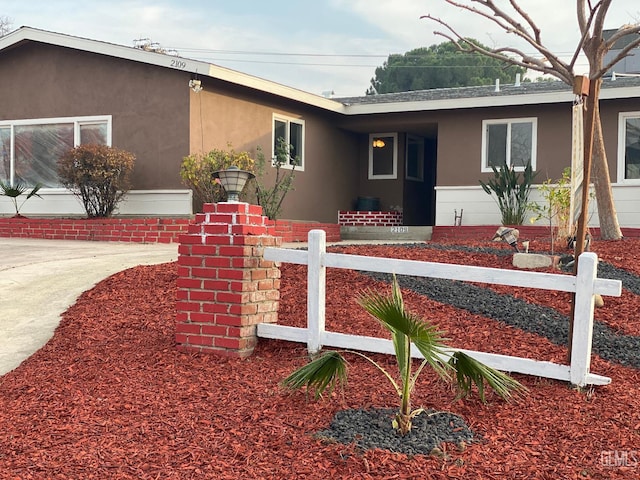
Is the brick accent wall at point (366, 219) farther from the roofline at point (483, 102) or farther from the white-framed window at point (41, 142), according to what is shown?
the white-framed window at point (41, 142)

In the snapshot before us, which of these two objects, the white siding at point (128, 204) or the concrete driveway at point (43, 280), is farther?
the white siding at point (128, 204)

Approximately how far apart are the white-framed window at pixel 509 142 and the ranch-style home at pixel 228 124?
0.9 inches

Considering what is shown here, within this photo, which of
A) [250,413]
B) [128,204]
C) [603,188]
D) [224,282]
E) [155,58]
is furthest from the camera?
[128,204]

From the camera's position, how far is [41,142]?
13.8 metres

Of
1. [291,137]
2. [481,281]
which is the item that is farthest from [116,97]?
[481,281]

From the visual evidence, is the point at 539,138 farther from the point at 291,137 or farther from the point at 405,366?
the point at 405,366

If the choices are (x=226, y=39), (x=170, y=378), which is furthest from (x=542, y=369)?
(x=226, y=39)

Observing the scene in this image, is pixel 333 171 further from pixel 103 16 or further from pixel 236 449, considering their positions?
pixel 103 16

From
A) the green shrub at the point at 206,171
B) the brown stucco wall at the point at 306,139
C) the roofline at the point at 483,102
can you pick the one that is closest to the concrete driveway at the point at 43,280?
the green shrub at the point at 206,171

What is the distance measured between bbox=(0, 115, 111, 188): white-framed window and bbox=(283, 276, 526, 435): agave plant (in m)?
10.6

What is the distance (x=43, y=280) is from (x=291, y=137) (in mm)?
A: 8956

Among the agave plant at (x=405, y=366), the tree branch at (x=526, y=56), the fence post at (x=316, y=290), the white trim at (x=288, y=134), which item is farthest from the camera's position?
the white trim at (x=288, y=134)

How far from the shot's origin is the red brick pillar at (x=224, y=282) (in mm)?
4766

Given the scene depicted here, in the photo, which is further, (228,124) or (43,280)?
(228,124)
